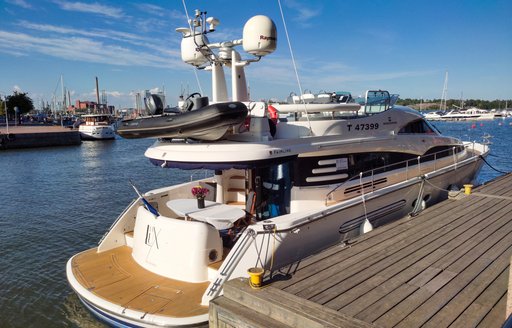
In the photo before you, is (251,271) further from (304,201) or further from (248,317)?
(304,201)

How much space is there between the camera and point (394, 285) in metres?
4.45

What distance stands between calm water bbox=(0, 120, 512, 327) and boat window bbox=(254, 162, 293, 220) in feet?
11.9

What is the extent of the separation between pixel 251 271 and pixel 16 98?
84.1 metres

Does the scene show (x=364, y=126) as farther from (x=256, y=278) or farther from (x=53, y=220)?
(x=53, y=220)

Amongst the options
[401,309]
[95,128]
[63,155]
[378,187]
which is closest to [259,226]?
[401,309]

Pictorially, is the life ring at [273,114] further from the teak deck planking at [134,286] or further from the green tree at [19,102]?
the green tree at [19,102]

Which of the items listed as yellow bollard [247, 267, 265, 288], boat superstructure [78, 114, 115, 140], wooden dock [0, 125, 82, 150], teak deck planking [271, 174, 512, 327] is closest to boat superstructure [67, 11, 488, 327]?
yellow bollard [247, 267, 265, 288]

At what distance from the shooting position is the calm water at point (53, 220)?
677cm

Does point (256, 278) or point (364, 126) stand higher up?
point (364, 126)

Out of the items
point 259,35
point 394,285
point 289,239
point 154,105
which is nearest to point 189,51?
point 154,105

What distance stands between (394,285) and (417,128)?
612 centimetres

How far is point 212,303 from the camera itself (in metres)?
4.37

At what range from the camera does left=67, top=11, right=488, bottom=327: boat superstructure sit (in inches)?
207

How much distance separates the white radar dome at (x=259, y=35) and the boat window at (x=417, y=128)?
419cm
